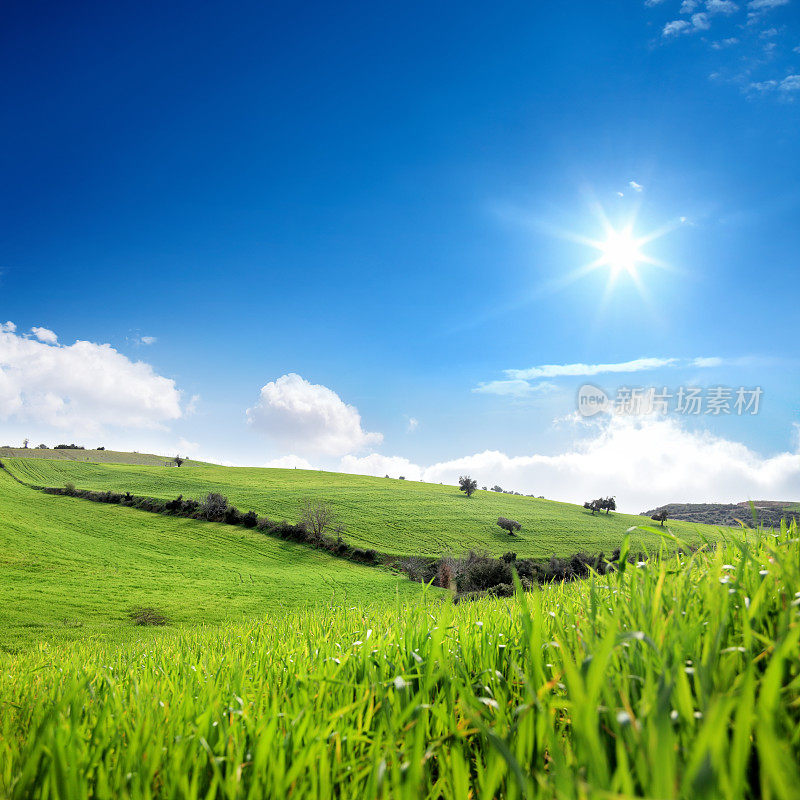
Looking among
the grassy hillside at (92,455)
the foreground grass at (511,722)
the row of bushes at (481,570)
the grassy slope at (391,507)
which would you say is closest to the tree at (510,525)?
the grassy slope at (391,507)

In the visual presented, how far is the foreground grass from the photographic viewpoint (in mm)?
938

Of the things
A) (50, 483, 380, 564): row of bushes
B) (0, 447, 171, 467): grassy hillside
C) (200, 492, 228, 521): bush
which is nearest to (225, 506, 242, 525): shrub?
(50, 483, 380, 564): row of bushes

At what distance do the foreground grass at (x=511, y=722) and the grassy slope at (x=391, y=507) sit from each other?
5592cm

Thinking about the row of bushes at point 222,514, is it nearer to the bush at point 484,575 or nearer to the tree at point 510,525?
the bush at point 484,575

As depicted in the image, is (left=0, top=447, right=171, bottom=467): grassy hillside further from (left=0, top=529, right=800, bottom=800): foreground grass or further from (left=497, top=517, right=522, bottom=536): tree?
(left=0, top=529, right=800, bottom=800): foreground grass

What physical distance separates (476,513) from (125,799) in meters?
80.8

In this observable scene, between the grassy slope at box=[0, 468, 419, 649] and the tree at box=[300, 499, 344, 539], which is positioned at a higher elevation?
the tree at box=[300, 499, 344, 539]

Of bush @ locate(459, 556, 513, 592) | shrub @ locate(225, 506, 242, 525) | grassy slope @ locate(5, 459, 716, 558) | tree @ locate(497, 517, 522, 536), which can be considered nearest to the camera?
bush @ locate(459, 556, 513, 592)

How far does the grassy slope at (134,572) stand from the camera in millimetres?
31125

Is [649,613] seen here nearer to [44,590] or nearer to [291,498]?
[44,590]

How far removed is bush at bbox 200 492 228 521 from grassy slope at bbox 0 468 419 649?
2.72 metres

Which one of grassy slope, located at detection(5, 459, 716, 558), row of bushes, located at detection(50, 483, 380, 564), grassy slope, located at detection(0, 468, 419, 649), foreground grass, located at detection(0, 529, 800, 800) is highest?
foreground grass, located at detection(0, 529, 800, 800)

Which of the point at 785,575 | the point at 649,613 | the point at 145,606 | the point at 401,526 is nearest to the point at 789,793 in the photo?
the point at 649,613

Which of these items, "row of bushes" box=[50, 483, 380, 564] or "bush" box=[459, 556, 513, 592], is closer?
"bush" box=[459, 556, 513, 592]
